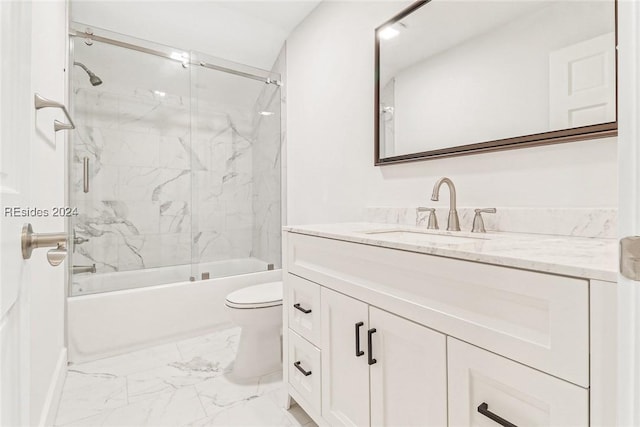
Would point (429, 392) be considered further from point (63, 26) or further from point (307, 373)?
point (63, 26)

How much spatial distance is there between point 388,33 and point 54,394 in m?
2.34

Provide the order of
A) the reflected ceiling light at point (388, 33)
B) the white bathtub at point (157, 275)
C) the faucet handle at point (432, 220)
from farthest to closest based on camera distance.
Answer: the white bathtub at point (157, 275) → the reflected ceiling light at point (388, 33) → the faucet handle at point (432, 220)

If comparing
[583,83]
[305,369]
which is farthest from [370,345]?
[583,83]

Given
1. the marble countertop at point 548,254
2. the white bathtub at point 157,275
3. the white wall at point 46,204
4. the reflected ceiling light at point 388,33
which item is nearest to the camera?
the marble countertop at point 548,254

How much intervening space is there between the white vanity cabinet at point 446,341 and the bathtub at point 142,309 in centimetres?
126

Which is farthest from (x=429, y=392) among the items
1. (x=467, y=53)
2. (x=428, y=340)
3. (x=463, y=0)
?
(x=463, y=0)

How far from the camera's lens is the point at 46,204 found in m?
1.30

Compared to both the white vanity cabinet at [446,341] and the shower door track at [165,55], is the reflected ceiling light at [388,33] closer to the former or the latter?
the white vanity cabinet at [446,341]

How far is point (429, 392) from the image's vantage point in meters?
0.81

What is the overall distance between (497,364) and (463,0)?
1.40 metres

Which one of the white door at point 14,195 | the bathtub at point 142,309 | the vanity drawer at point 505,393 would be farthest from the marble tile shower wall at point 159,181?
the vanity drawer at point 505,393

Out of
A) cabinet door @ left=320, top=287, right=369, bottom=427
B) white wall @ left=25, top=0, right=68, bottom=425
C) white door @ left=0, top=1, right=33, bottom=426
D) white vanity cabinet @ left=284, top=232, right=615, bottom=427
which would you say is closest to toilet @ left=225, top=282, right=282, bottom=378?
white vanity cabinet @ left=284, top=232, right=615, bottom=427

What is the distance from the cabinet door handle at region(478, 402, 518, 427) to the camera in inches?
25.3

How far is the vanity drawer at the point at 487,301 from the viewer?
1.82 ft
